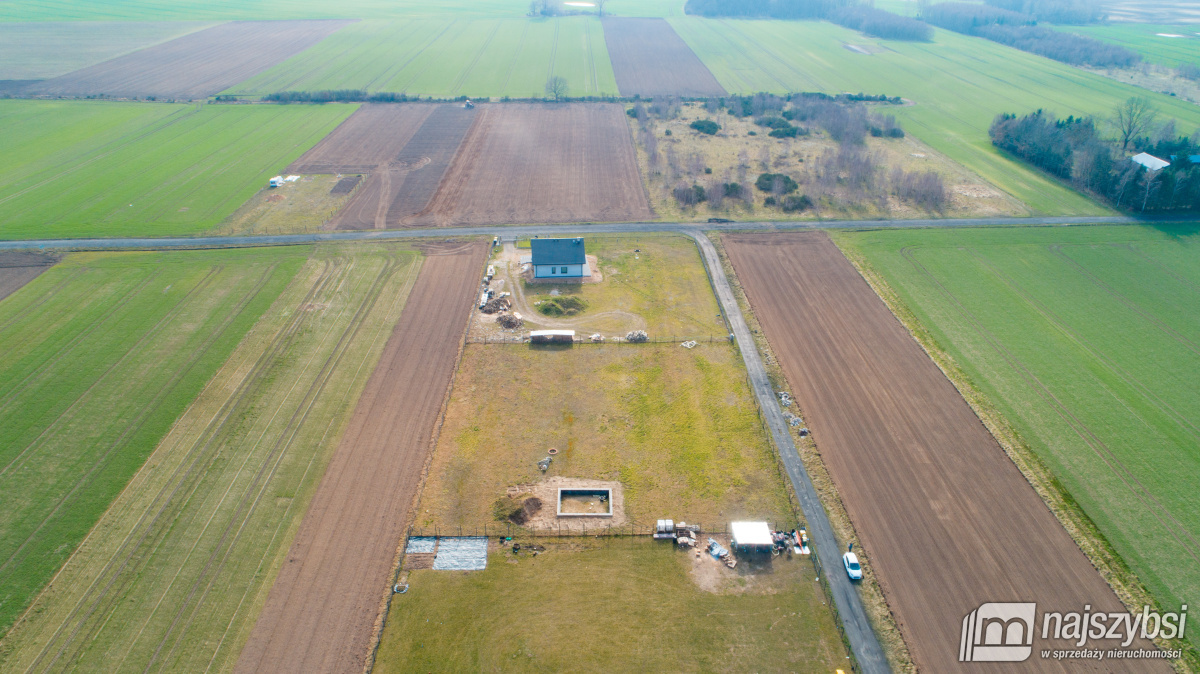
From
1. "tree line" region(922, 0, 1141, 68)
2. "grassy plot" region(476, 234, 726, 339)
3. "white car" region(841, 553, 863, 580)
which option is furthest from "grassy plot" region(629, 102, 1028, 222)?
"tree line" region(922, 0, 1141, 68)

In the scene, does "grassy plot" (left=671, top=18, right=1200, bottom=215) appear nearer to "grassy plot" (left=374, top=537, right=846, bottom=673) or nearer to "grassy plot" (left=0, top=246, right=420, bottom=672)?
"grassy plot" (left=374, top=537, right=846, bottom=673)

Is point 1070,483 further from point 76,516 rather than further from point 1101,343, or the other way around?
point 76,516

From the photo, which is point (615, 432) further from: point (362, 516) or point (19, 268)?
point (19, 268)

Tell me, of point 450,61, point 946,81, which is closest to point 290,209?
point 450,61

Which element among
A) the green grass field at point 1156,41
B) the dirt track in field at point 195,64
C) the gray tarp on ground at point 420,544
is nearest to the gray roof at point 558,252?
the gray tarp on ground at point 420,544

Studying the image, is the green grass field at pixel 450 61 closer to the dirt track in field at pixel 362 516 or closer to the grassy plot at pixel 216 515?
the dirt track in field at pixel 362 516

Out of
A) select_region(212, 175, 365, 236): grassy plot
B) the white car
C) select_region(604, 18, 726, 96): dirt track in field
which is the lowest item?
the white car
